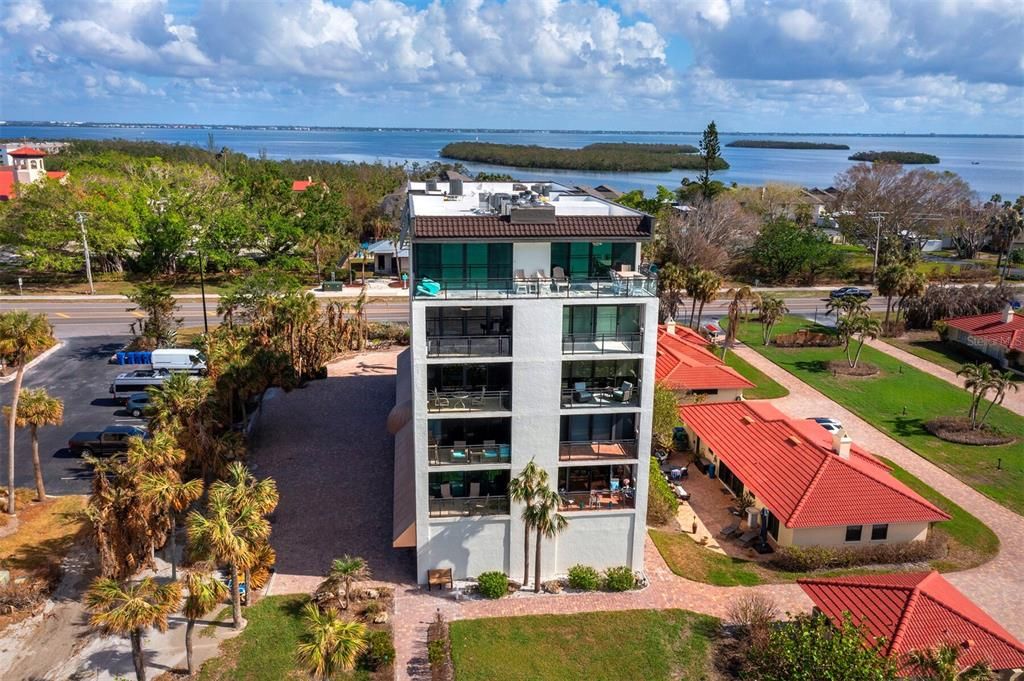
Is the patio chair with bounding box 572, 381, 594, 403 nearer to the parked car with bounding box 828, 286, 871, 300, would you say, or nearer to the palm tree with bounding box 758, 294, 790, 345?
A: the palm tree with bounding box 758, 294, 790, 345

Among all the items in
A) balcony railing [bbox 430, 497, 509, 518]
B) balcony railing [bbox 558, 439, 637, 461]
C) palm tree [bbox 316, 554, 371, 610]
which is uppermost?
A: balcony railing [bbox 558, 439, 637, 461]

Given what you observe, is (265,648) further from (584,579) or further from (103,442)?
(103,442)

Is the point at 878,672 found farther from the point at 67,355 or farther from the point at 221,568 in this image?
the point at 67,355

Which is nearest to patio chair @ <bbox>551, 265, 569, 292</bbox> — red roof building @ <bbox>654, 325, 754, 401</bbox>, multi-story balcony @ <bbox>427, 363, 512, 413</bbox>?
multi-story balcony @ <bbox>427, 363, 512, 413</bbox>

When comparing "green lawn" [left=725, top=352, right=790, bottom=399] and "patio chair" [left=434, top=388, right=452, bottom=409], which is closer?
"patio chair" [left=434, top=388, right=452, bottom=409]

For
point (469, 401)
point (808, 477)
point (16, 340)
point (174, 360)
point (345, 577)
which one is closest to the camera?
point (345, 577)

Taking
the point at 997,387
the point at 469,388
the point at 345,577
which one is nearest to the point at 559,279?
the point at 469,388

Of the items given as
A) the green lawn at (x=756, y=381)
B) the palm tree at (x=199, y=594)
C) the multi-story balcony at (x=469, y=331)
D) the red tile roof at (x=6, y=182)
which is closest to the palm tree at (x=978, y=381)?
the green lawn at (x=756, y=381)
